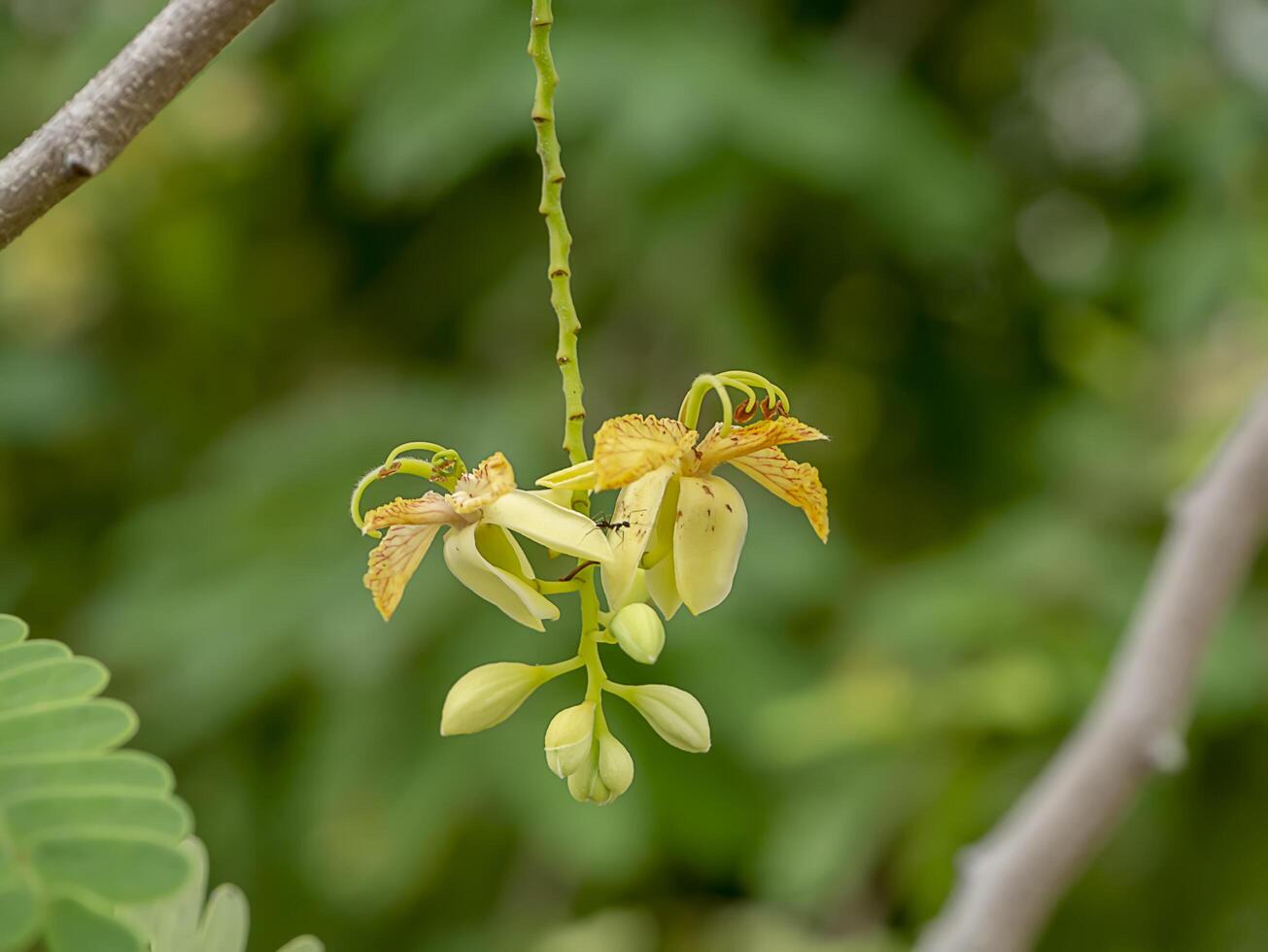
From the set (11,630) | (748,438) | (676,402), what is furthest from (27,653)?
(676,402)

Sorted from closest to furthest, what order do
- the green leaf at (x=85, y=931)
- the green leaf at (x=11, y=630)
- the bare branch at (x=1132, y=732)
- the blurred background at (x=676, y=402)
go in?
the green leaf at (x=85, y=931), the green leaf at (x=11, y=630), the bare branch at (x=1132, y=732), the blurred background at (x=676, y=402)

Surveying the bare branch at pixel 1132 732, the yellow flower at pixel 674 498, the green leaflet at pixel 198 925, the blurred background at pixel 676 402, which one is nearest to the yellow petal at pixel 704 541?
the yellow flower at pixel 674 498

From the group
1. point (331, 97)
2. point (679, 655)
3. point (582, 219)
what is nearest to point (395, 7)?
point (331, 97)

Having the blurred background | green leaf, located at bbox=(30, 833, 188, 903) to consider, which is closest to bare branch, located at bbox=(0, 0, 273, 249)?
green leaf, located at bbox=(30, 833, 188, 903)

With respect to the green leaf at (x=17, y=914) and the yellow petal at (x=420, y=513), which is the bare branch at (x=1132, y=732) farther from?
the green leaf at (x=17, y=914)

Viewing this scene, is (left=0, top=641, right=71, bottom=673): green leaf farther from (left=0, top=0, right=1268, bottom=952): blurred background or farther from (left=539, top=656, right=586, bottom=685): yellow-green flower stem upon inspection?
(left=0, top=0, right=1268, bottom=952): blurred background

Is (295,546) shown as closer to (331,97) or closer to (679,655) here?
(679,655)
